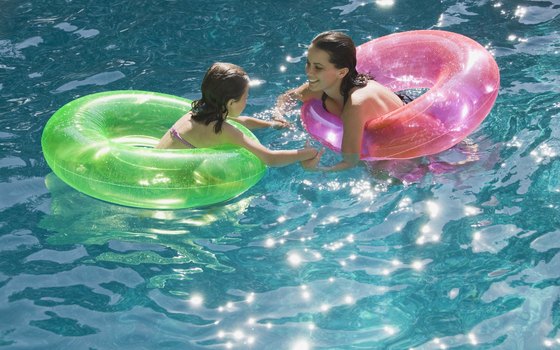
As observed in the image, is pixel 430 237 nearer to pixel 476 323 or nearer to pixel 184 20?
pixel 476 323

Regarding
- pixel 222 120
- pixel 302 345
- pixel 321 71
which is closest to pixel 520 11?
pixel 321 71

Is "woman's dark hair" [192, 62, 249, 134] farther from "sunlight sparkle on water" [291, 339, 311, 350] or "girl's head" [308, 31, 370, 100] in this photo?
"sunlight sparkle on water" [291, 339, 311, 350]

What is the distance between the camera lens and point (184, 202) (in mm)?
5340

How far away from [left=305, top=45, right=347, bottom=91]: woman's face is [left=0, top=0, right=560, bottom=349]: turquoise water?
1.82 feet

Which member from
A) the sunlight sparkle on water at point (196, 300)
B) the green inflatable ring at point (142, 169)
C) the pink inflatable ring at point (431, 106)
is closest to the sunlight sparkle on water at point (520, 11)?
the pink inflatable ring at point (431, 106)

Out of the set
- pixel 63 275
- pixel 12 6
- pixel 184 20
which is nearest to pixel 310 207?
pixel 63 275

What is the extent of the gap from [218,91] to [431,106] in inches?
57.1

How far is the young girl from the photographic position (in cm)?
540

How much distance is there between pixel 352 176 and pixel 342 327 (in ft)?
4.84

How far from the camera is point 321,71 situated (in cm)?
576

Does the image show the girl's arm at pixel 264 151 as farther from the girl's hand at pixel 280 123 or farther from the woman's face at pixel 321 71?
the girl's hand at pixel 280 123

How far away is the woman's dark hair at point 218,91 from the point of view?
539 cm

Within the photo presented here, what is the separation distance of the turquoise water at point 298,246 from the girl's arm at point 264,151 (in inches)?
11.1

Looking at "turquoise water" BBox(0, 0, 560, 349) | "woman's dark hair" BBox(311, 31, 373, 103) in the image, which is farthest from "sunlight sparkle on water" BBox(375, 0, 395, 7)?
"woman's dark hair" BBox(311, 31, 373, 103)
